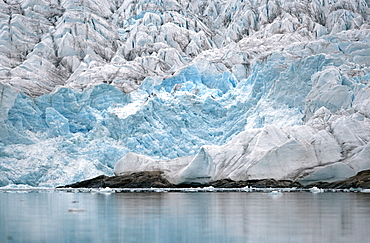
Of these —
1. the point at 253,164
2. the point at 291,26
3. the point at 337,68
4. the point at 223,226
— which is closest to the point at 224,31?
the point at 291,26

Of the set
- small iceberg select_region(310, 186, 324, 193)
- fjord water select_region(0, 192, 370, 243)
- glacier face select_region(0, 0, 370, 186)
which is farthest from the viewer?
glacier face select_region(0, 0, 370, 186)

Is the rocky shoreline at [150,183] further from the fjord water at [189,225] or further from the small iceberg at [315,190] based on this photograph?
the fjord water at [189,225]

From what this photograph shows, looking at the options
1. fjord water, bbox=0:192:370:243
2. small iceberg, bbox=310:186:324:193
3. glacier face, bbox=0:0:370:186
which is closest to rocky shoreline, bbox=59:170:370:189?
glacier face, bbox=0:0:370:186

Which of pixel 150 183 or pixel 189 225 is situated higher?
pixel 150 183

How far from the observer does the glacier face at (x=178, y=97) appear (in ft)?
158

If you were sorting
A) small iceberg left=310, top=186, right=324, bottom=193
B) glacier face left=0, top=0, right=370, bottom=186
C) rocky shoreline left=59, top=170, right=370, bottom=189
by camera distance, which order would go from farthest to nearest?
glacier face left=0, top=0, right=370, bottom=186 < rocky shoreline left=59, top=170, right=370, bottom=189 < small iceberg left=310, top=186, right=324, bottom=193

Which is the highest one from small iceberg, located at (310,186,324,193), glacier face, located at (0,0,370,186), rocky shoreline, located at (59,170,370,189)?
glacier face, located at (0,0,370,186)

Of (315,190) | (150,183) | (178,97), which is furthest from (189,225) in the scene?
(178,97)

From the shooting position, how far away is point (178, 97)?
60938 millimetres

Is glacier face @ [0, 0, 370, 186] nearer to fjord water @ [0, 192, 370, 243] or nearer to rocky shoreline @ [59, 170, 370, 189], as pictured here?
rocky shoreline @ [59, 170, 370, 189]

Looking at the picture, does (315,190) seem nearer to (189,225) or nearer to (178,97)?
(178,97)

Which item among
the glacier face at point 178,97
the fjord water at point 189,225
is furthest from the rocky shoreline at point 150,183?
the fjord water at point 189,225

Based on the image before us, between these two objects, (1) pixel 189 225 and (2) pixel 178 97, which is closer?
(1) pixel 189 225

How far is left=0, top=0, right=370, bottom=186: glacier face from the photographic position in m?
48.3
